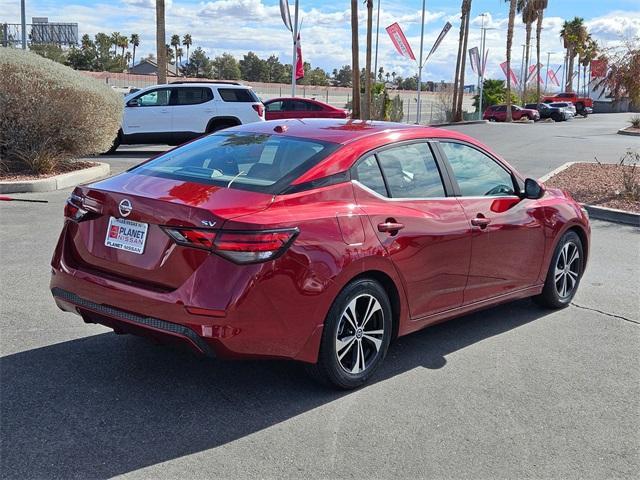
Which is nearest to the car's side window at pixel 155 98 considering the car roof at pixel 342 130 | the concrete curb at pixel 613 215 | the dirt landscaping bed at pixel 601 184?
the dirt landscaping bed at pixel 601 184

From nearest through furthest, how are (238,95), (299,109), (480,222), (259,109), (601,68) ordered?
(480,222), (601,68), (259,109), (238,95), (299,109)

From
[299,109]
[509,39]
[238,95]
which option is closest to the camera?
[238,95]

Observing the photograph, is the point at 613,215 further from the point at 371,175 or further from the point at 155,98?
the point at 155,98

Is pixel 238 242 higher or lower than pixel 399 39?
lower

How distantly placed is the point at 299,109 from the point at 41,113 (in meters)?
15.2

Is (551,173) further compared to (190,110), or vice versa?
(190,110)

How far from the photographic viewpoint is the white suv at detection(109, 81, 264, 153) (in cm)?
1945

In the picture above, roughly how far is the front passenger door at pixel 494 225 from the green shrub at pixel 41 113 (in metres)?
9.11

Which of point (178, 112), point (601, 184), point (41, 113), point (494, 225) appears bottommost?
point (601, 184)

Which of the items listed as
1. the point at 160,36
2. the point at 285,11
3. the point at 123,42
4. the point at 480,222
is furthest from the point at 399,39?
the point at 123,42

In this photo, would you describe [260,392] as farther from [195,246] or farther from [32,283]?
[32,283]

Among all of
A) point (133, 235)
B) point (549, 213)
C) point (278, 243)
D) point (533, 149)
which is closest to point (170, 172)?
point (133, 235)

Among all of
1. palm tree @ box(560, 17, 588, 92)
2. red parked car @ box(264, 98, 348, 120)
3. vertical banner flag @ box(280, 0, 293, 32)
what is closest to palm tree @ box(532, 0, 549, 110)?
palm tree @ box(560, 17, 588, 92)

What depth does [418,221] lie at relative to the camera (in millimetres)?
4906
